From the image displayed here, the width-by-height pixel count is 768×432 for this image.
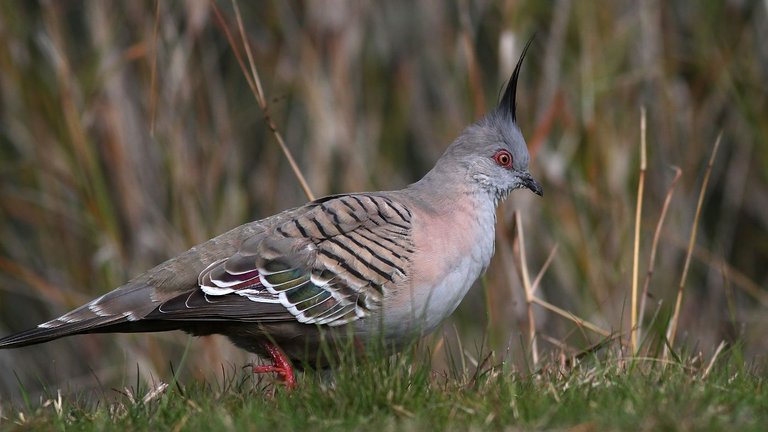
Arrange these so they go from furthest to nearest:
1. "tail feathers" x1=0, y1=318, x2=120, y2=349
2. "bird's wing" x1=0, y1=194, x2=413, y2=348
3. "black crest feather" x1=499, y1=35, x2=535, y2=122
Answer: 1. "black crest feather" x1=499, y1=35, x2=535, y2=122
2. "bird's wing" x1=0, y1=194, x2=413, y2=348
3. "tail feathers" x1=0, y1=318, x2=120, y2=349

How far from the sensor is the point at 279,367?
4.77m

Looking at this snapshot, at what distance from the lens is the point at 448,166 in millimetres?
5645

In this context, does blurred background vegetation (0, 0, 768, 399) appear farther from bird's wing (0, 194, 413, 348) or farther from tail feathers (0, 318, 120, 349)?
tail feathers (0, 318, 120, 349)

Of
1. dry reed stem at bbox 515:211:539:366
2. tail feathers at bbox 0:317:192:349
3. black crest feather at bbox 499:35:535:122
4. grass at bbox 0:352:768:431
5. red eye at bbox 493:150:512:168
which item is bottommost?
dry reed stem at bbox 515:211:539:366

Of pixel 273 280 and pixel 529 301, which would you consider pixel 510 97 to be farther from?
pixel 273 280

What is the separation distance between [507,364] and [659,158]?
4086 millimetres

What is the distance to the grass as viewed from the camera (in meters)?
3.46

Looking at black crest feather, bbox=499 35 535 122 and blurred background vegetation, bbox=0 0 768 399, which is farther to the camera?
blurred background vegetation, bbox=0 0 768 399

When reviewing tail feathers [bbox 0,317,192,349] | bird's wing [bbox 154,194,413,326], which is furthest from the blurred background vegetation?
tail feathers [bbox 0,317,192,349]

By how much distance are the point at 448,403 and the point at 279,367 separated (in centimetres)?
126

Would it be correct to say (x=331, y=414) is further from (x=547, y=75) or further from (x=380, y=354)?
(x=547, y=75)

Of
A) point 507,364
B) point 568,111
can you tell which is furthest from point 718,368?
point 568,111

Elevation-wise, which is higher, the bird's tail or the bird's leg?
the bird's tail

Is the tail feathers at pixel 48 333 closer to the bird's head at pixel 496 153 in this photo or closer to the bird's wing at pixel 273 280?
the bird's wing at pixel 273 280
